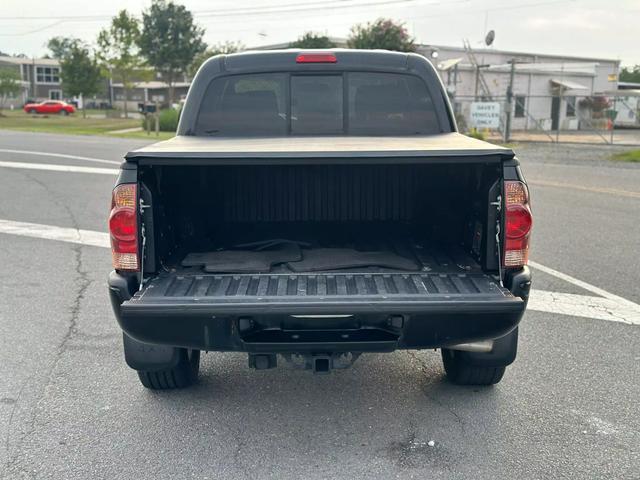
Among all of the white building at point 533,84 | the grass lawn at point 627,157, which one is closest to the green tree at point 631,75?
the white building at point 533,84

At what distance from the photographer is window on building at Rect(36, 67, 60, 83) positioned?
314ft

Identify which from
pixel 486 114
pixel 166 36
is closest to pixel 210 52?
pixel 166 36

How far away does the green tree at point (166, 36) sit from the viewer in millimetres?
50406

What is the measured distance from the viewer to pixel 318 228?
5.07 m

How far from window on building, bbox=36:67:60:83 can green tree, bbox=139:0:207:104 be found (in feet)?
167

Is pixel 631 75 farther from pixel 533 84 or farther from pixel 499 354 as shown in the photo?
pixel 499 354

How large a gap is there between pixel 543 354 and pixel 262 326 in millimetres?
2390

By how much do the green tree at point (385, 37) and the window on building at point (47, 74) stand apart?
227 feet

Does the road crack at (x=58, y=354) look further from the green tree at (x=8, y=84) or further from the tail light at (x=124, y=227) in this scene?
the green tree at (x=8, y=84)

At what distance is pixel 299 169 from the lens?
4.79 m

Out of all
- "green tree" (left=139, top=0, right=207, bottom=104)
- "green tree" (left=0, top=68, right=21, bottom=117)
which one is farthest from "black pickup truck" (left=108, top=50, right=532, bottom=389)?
"green tree" (left=0, top=68, right=21, bottom=117)

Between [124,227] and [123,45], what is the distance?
172 feet

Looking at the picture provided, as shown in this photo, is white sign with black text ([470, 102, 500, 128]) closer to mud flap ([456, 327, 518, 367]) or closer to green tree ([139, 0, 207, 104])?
mud flap ([456, 327, 518, 367])

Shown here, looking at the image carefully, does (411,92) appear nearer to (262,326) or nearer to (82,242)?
(262,326)
